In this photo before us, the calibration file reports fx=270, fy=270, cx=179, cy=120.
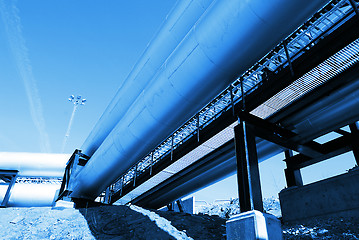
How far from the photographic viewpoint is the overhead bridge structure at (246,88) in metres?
3.69

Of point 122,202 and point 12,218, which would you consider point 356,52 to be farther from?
point 122,202

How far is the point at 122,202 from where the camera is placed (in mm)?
12891

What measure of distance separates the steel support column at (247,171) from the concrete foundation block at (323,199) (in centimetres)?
280

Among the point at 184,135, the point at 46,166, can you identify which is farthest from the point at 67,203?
the point at 184,135

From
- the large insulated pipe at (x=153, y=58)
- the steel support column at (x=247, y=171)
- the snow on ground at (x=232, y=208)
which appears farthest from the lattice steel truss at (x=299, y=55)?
the snow on ground at (x=232, y=208)

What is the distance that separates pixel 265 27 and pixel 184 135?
4.45 metres

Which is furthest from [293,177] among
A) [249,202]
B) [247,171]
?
[249,202]

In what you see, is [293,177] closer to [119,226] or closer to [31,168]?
[119,226]

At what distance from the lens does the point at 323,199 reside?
6289mm

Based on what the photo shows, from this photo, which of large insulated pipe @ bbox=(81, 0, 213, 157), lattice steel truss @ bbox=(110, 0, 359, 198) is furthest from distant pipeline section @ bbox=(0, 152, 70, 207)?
lattice steel truss @ bbox=(110, 0, 359, 198)

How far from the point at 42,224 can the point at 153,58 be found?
16.9ft

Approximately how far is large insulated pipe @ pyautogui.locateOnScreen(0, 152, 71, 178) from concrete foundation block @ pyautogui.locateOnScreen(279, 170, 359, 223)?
9.84 meters

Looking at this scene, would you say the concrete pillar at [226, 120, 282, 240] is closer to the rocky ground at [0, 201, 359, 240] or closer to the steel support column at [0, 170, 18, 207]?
the rocky ground at [0, 201, 359, 240]

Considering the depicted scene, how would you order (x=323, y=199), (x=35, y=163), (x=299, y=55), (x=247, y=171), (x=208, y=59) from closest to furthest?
(x=208, y=59) < (x=247, y=171) < (x=299, y=55) < (x=323, y=199) < (x=35, y=163)
